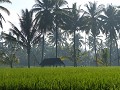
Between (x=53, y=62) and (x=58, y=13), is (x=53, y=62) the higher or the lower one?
the lower one

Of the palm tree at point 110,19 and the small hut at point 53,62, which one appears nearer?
the small hut at point 53,62

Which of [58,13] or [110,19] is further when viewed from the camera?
[110,19]

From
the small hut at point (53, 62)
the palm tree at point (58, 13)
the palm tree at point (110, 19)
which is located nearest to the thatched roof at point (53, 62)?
the small hut at point (53, 62)

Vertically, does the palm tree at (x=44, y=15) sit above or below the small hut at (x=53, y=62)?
above

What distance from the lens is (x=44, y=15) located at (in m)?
40.0

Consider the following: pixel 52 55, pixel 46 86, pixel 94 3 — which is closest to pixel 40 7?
pixel 94 3

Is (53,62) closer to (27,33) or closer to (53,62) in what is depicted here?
(53,62)

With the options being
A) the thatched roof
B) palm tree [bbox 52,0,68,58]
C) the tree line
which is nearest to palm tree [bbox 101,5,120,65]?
the tree line

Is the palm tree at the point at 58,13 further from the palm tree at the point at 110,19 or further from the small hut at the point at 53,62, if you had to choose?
the palm tree at the point at 110,19

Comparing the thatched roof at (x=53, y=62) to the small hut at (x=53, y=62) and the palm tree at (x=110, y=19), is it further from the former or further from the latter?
the palm tree at (x=110, y=19)

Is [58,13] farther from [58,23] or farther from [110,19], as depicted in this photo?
[110,19]

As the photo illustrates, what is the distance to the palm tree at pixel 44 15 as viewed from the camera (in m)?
38.8

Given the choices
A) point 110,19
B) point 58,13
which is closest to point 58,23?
point 58,13

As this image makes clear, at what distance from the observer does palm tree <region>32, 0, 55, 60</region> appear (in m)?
38.8
